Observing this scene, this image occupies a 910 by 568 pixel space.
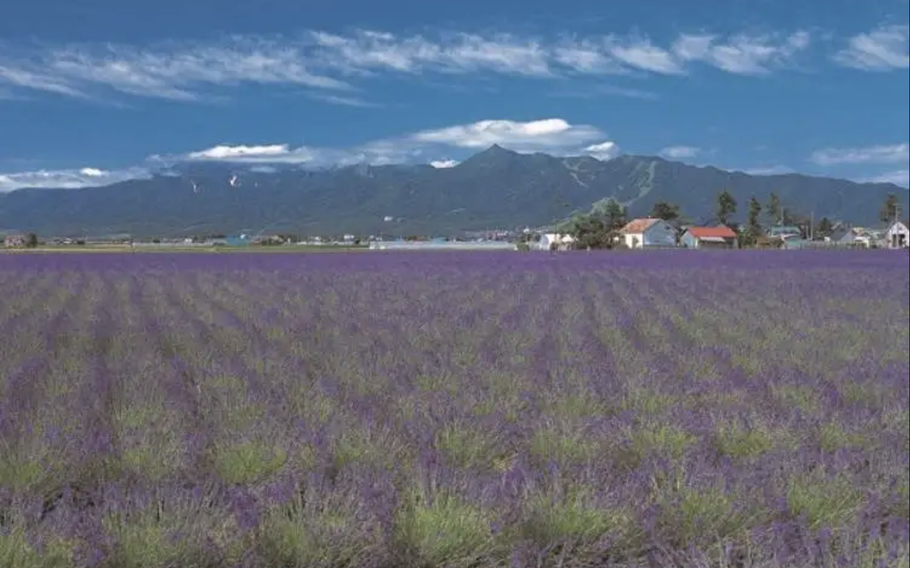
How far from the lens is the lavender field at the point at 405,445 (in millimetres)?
2979

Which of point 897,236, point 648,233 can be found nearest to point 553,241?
point 897,236

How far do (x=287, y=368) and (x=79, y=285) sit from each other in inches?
87.1

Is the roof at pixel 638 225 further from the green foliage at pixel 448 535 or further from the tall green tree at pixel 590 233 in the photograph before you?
the green foliage at pixel 448 535

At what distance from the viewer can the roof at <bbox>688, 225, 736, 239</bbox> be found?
57.8m

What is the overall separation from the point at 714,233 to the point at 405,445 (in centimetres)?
5809

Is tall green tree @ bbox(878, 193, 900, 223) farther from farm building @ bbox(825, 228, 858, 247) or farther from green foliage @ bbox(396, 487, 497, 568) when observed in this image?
farm building @ bbox(825, 228, 858, 247)

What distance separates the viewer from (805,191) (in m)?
11.3

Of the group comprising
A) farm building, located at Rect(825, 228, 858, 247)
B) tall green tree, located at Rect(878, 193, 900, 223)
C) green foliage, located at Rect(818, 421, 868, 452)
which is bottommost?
green foliage, located at Rect(818, 421, 868, 452)

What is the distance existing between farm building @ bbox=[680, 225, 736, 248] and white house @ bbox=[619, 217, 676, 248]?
3.65ft

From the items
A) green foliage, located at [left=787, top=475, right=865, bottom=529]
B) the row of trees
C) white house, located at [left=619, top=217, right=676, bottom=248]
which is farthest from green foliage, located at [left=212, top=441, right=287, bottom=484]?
white house, located at [left=619, top=217, right=676, bottom=248]

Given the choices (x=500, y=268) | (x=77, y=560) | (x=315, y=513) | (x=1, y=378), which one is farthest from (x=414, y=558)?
(x=500, y=268)

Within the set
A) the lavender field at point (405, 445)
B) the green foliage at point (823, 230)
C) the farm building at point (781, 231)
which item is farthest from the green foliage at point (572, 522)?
the green foliage at point (823, 230)

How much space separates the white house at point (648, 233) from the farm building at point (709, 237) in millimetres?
1113

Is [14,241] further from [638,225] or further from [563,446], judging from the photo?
[638,225]
